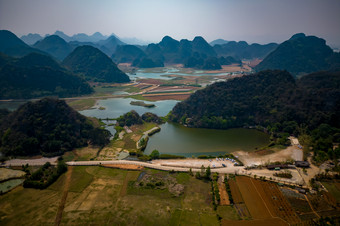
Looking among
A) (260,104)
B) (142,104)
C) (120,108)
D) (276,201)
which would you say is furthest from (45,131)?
(260,104)

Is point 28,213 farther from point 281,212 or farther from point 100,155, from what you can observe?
point 281,212

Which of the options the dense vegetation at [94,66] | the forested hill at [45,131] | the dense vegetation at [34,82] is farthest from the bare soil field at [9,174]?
the dense vegetation at [94,66]

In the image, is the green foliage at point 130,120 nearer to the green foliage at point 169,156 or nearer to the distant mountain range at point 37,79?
the green foliage at point 169,156

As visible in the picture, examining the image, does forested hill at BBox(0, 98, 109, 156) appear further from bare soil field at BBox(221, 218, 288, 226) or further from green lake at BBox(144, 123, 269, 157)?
bare soil field at BBox(221, 218, 288, 226)

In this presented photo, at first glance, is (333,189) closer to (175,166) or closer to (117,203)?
(175,166)

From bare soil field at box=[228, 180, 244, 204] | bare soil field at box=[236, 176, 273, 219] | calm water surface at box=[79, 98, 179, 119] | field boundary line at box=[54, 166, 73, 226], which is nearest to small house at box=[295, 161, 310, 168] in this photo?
bare soil field at box=[236, 176, 273, 219]

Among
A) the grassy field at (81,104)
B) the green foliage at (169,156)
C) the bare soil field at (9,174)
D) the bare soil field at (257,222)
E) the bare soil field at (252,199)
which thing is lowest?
the bare soil field at (257,222)
